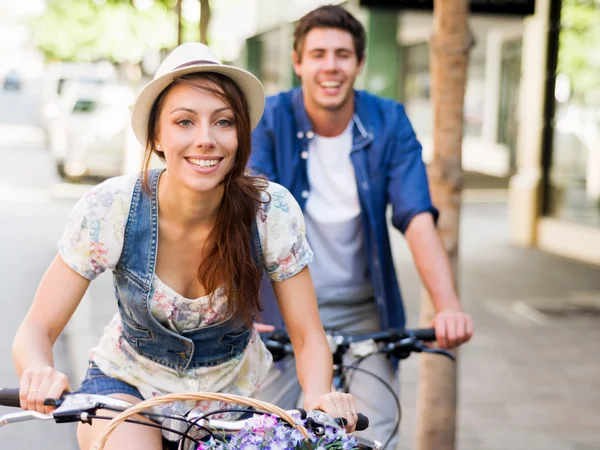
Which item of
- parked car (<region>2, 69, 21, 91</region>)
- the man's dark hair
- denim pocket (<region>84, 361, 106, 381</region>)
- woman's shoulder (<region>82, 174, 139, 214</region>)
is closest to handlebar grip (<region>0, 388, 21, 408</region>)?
denim pocket (<region>84, 361, 106, 381</region>)

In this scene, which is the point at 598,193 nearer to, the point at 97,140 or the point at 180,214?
the point at 97,140

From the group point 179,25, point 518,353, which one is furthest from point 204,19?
point 518,353

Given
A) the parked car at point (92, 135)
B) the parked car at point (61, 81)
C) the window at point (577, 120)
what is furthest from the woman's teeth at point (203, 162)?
the parked car at point (61, 81)

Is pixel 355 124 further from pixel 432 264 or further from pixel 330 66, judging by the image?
pixel 432 264

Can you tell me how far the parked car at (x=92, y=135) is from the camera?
756 inches

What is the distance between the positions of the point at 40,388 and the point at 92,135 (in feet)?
57.5

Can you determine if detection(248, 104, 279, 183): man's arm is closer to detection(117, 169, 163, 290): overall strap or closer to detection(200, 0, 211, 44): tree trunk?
detection(117, 169, 163, 290): overall strap

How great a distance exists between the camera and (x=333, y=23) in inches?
142

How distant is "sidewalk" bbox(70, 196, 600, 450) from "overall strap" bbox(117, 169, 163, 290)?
3.54m

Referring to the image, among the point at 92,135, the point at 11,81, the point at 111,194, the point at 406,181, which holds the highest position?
the point at 111,194

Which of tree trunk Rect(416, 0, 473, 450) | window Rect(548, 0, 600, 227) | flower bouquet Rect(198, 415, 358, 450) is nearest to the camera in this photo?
flower bouquet Rect(198, 415, 358, 450)

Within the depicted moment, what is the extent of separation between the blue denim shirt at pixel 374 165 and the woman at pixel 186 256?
85 centimetres

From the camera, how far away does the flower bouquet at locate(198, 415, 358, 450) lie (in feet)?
6.27

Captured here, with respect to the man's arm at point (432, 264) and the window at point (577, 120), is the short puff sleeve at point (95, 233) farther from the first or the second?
the window at point (577, 120)
